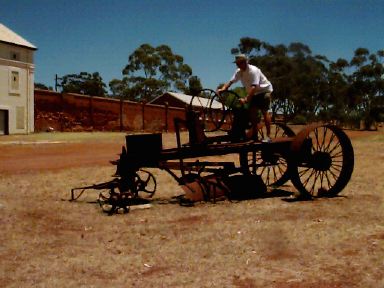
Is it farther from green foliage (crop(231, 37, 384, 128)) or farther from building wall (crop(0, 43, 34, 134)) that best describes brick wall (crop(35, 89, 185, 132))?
green foliage (crop(231, 37, 384, 128))

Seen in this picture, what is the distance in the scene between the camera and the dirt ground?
4676mm

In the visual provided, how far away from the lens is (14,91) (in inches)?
1630

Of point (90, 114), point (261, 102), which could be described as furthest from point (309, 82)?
point (261, 102)

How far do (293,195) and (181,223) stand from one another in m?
3.01

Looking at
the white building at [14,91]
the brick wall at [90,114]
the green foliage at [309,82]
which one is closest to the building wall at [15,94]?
the white building at [14,91]

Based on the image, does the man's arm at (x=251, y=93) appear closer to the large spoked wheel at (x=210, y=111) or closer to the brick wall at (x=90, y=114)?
the large spoked wheel at (x=210, y=111)

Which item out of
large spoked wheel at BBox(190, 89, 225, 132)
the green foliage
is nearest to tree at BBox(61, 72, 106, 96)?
the green foliage

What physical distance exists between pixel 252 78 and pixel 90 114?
3572cm

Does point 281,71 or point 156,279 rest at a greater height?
point 281,71

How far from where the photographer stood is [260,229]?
21.3 ft

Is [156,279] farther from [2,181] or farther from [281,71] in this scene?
[281,71]

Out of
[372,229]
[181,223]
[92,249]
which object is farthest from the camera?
[181,223]

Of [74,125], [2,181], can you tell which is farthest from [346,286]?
[74,125]

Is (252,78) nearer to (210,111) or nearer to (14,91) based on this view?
(210,111)
